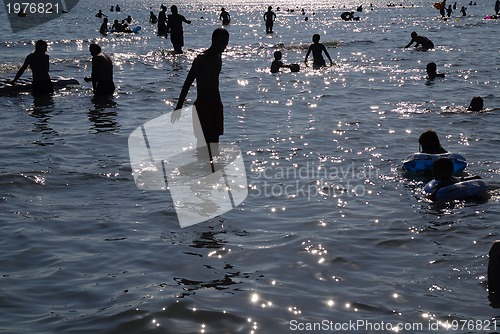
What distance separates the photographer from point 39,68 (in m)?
18.2

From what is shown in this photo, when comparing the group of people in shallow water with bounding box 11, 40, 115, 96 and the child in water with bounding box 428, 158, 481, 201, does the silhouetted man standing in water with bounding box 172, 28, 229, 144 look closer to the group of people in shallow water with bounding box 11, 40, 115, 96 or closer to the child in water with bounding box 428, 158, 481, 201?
the child in water with bounding box 428, 158, 481, 201

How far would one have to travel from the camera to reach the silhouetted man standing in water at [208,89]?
10.5 meters

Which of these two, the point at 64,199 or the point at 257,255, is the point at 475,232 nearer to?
the point at 257,255

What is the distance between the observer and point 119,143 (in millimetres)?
13070

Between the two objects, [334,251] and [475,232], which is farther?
[475,232]

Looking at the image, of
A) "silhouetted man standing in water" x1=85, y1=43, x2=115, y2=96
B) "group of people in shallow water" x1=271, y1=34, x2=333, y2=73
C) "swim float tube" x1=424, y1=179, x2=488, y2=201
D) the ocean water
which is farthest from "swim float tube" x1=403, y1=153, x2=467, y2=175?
"group of people in shallow water" x1=271, y1=34, x2=333, y2=73

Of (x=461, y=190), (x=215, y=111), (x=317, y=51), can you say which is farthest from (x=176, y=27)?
(x=461, y=190)

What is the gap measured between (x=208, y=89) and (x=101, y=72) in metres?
8.06

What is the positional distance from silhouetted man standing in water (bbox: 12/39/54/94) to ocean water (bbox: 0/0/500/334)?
0.63 m

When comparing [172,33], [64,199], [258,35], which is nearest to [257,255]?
[64,199]

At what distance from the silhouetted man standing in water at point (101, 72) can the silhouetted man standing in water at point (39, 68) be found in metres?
1.14

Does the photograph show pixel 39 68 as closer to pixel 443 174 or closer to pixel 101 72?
pixel 101 72

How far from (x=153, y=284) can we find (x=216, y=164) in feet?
15.5

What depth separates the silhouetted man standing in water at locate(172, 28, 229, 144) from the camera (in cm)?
1051
